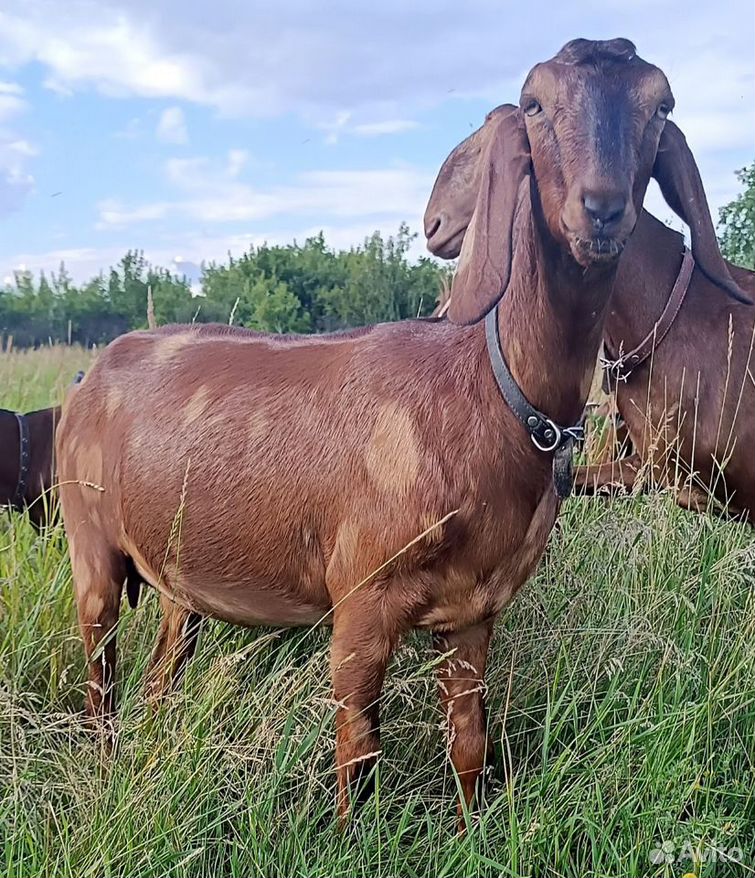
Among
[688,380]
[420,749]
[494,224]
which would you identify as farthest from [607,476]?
[494,224]

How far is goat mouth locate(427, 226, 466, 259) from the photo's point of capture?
7.58 ft

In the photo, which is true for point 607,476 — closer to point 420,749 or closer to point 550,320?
point 420,749

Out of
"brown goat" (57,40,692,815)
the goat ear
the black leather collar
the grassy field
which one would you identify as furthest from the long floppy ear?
the grassy field

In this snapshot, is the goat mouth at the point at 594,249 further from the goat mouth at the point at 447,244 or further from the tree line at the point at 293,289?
the tree line at the point at 293,289

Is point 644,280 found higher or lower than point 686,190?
lower

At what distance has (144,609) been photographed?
3.11 meters

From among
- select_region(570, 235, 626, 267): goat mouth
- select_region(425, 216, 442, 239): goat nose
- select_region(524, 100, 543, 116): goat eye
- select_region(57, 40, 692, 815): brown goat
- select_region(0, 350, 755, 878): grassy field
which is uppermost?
select_region(524, 100, 543, 116): goat eye

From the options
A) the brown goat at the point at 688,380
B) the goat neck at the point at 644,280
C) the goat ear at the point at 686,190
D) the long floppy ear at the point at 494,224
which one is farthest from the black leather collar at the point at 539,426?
the goat neck at the point at 644,280

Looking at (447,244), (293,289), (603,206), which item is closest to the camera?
(603,206)

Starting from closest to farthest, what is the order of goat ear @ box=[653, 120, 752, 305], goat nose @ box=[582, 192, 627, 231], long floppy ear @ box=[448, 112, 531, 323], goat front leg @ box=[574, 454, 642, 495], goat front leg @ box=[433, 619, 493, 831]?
goat nose @ box=[582, 192, 627, 231], long floppy ear @ box=[448, 112, 531, 323], goat ear @ box=[653, 120, 752, 305], goat front leg @ box=[433, 619, 493, 831], goat front leg @ box=[574, 454, 642, 495]

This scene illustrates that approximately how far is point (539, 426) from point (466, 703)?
78 cm

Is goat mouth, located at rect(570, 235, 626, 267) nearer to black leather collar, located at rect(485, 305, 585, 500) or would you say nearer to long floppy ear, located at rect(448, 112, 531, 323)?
long floppy ear, located at rect(448, 112, 531, 323)

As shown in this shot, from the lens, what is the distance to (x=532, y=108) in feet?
6.36

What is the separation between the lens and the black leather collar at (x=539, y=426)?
2047 mm
